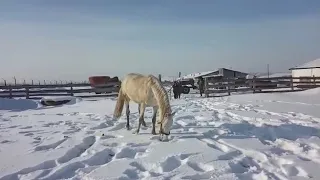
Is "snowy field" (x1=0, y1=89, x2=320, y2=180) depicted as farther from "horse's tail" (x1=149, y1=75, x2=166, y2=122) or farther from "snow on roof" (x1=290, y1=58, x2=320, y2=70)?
"snow on roof" (x1=290, y1=58, x2=320, y2=70)

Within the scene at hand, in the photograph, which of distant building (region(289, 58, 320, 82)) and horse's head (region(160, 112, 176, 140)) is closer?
horse's head (region(160, 112, 176, 140))

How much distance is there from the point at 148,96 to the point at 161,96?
2.01 feet

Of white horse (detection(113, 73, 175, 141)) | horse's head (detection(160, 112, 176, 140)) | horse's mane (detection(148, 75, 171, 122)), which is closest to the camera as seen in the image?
horse's head (detection(160, 112, 176, 140))

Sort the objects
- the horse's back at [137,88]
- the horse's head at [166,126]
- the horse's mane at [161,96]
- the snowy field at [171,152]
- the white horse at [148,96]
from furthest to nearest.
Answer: the horse's back at [137,88]
the horse's mane at [161,96]
the white horse at [148,96]
the horse's head at [166,126]
the snowy field at [171,152]

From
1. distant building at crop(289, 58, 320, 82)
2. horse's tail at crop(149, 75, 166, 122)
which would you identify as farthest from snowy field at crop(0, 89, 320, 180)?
distant building at crop(289, 58, 320, 82)

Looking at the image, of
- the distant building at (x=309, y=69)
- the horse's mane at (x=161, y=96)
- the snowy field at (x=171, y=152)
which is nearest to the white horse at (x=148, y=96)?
the horse's mane at (x=161, y=96)

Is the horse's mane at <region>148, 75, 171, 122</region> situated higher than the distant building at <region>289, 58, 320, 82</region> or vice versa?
the distant building at <region>289, 58, 320, 82</region>

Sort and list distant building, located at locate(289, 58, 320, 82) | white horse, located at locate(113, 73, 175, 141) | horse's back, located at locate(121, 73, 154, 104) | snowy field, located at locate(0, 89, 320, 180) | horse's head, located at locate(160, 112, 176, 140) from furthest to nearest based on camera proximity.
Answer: distant building, located at locate(289, 58, 320, 82) < horse's back, located at locate(121, 73, 154, 104) < white horse, located at locate(113, 73, 175, 141) < horse's head, located at locate(160, 112, 176, 140) < snowy field, located at locate(0, 89, 320, 180)

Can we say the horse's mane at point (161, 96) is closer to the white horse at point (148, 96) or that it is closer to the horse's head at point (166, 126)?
the white horse at point (148, 96)

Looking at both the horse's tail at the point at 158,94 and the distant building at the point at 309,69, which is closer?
the horse's tail at the point at 158,94

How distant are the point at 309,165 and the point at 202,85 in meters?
19.6

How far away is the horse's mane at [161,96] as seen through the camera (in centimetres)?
760

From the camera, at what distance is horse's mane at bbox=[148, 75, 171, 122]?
760 centimetres

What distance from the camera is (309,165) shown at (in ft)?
17.5
